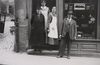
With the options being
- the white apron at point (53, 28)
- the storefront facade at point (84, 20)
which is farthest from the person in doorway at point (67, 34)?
the storefront facade at point (84, 20)

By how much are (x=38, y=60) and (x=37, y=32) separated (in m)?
1.74

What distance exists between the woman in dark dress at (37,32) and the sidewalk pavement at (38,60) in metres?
0.66

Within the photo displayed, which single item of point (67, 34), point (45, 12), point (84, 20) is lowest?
point (67, 34)

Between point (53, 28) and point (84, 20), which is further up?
point (84, 20)

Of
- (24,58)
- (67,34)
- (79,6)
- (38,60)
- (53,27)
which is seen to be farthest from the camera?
(79,6)

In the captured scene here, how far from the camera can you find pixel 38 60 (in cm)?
1135

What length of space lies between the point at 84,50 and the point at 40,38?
6.70ft

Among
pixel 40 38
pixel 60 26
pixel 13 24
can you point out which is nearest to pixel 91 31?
pixel 60 26

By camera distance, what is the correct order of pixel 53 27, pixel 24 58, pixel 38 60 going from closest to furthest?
pixel 38 60 → pixel 24 58 → pixel 53 27

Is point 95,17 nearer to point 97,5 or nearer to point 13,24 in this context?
point 97,5

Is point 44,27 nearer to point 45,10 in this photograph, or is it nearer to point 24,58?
point 45,10

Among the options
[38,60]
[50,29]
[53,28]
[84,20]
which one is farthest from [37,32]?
[84,20]

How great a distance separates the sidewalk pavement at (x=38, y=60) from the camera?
1084cm

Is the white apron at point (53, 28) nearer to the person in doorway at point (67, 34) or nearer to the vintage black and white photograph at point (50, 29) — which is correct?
the vintage black and white photograph at point (50, 29)
